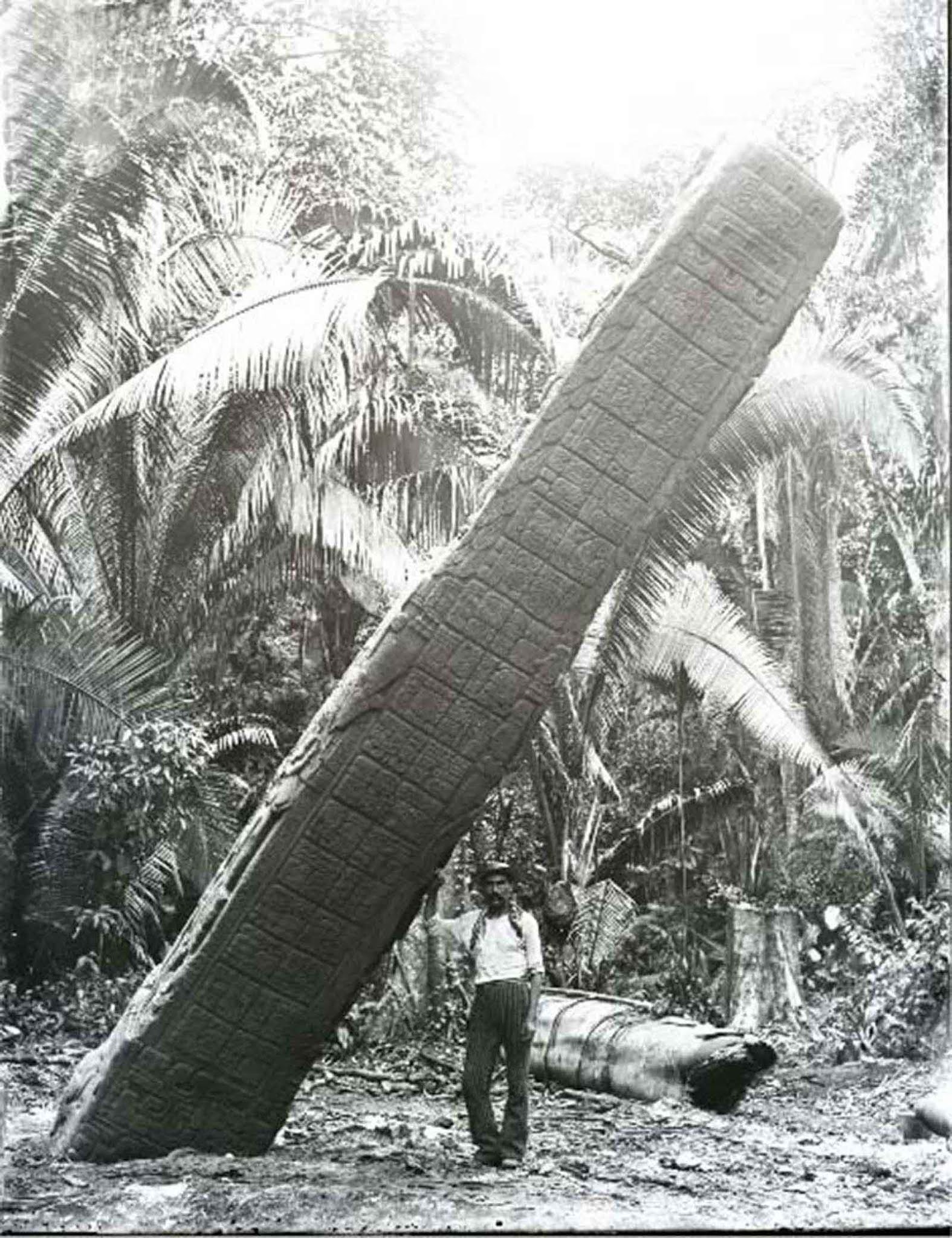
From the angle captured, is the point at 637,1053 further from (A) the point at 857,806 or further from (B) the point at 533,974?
(A) the point at 857,806

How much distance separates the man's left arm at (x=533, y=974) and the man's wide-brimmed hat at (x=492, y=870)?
7.4 inches

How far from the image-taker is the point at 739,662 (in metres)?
6.01

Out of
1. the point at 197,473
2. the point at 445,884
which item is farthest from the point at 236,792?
the point at 197,473

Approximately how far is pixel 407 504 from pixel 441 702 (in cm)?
88

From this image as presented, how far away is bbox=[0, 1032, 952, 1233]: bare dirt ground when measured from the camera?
16.8ft

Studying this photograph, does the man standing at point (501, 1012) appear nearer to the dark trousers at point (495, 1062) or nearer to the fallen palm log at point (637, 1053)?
the dark trousers at point (495, 1062)

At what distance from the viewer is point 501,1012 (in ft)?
17.8

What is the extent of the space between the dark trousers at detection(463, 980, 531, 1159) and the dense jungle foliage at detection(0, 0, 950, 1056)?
0.23 m

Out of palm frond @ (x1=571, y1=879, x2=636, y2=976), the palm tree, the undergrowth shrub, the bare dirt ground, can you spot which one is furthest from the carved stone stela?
the undergrowth shrub

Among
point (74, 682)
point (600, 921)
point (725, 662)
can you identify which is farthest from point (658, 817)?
point (74, 682)

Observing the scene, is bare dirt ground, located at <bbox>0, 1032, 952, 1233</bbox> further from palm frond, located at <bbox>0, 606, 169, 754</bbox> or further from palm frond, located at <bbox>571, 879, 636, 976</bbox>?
palm frond, located at <bbox>0, 606, 169, 754</bbox>

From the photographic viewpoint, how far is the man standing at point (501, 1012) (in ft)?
17.6

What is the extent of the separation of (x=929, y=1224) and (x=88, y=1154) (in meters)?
2.83

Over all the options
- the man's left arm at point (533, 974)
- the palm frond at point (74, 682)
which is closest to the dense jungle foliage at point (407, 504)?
the palm frond at point (74, 682)
